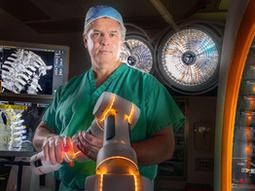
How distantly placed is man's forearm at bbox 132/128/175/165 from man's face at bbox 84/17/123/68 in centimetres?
35

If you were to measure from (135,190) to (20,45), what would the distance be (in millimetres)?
1503

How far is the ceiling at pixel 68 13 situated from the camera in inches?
93.3

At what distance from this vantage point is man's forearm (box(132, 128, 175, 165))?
160 cm

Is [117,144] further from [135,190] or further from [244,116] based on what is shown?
[244,116]

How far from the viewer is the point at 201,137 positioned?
93.2 inches

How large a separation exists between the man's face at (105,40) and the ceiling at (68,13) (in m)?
0.57

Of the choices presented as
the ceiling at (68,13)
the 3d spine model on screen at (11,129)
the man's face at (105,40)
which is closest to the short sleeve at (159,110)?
the man's face at (105,40)

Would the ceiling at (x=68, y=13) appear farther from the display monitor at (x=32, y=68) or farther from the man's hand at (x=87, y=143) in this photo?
the man's hand at (x=87, y=143)

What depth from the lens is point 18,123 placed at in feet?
7.29

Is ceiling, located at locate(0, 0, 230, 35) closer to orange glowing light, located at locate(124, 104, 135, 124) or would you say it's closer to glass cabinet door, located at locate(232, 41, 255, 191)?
glass cabinet door, located at locate(232, 41, 255, 191)

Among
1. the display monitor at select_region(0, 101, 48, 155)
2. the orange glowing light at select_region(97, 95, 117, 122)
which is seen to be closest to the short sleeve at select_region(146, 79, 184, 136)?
the orange glowing light at select_region(97, 95, 117, 122)

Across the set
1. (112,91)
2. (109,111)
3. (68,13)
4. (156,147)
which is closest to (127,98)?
(112,91)

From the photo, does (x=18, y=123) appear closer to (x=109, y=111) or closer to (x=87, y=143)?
(x=87, y=143)

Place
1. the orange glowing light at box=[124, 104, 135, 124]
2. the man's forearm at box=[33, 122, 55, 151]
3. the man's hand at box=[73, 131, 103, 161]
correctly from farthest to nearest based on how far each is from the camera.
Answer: the man's forearm at box=[33, 122, 55, 151] → the man's hand at box=[73, 131, 103, 161] → the orange glowing light at box=[124, 104, 135, 124]
